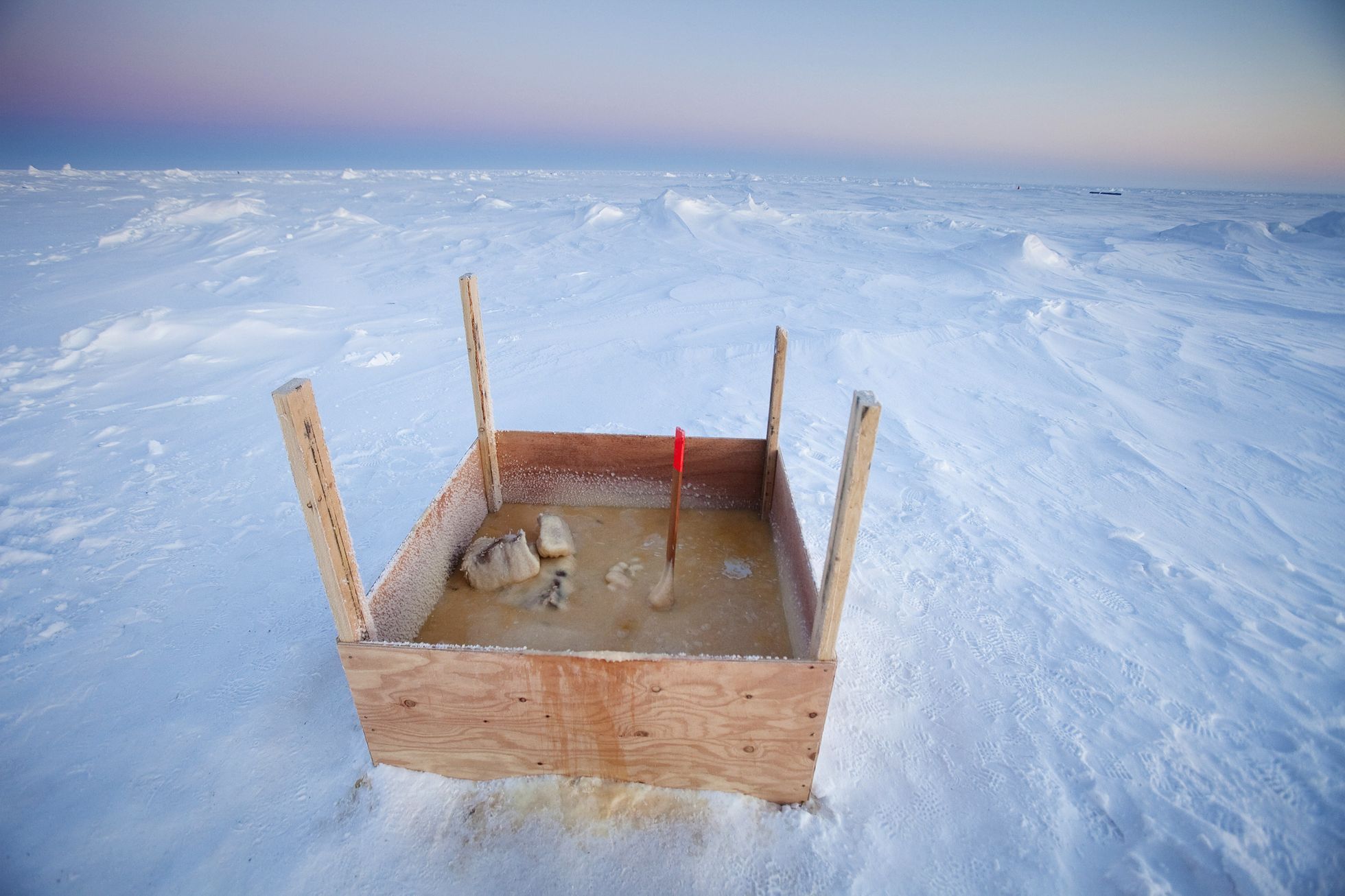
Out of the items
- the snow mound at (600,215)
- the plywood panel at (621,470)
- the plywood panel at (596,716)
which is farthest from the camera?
the snow mound at (600,215)

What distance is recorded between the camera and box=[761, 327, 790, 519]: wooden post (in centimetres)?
265

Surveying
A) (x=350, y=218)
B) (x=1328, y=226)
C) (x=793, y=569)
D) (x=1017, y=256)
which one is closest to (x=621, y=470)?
(x=793, y=569)

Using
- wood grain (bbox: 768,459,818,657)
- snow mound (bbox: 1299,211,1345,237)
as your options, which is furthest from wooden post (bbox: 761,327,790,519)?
snow mound (bbox: 1299,211,1345,237)

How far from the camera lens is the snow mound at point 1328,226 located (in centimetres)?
1331

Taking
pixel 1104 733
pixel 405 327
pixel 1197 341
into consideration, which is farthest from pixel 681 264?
pixel 1104 733

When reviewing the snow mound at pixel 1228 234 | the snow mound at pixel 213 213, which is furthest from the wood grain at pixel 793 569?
the snow mound at pixel 213 213

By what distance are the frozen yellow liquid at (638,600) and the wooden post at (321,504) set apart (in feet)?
2.06

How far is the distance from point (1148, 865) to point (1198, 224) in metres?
18.8

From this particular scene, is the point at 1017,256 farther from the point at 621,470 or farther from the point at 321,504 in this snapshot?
the point at 321,504

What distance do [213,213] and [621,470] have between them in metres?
19.0

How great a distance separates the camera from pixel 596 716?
1.76 m

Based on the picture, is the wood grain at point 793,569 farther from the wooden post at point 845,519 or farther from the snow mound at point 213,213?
the snow mound at point 213,213

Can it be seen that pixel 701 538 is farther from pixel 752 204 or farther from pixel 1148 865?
pixel 752 204

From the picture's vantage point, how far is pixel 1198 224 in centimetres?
1449
